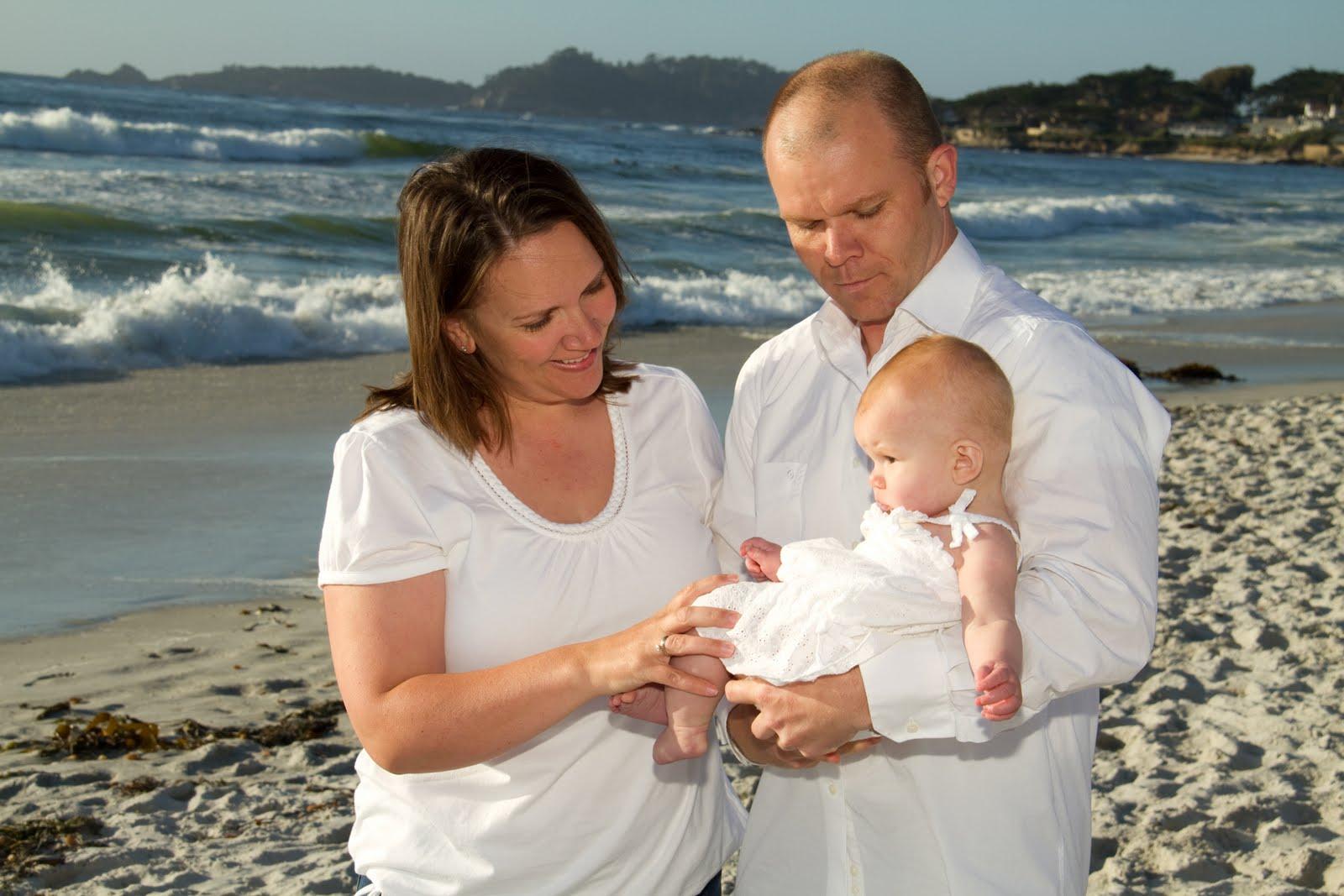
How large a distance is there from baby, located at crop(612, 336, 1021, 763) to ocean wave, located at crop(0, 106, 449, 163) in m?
23.7

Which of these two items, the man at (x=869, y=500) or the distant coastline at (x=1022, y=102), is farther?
the distant coastline at (x=1022, y=102)

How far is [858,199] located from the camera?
7.87 feet

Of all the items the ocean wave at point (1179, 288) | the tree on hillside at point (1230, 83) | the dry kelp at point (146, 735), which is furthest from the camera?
the tree on hillside at point (1230, 83)

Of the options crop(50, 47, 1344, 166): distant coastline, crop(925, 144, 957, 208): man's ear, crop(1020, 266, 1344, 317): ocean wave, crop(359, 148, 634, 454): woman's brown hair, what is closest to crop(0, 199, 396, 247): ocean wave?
crop(1020, 266, 1344, 317): ocean wave

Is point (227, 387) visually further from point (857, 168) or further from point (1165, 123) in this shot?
point (1165, 123)

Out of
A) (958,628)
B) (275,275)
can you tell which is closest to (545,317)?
(958,628)

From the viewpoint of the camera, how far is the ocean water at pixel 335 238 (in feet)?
37.3

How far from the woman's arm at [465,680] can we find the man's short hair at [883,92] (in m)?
0.97

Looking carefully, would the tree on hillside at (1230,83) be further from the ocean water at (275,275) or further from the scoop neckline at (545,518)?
the scoop neckline at (545,518)

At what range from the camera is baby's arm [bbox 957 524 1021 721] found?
1910 millimetres

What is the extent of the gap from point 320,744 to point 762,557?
9.93 feet

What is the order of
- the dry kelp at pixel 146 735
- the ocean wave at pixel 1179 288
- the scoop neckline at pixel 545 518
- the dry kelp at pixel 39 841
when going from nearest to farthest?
1. the scoop neckline at pixel 545 518
2. the dry kelp at pixel 39 841
3. the dry kelp at pixel 146 735
4. the ocean wave at pixel 1179 288

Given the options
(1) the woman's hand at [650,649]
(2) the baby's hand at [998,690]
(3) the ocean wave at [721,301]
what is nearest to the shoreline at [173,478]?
(3) the ocean wave at [721,301]

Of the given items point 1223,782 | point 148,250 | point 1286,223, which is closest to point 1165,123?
point 1286,223
